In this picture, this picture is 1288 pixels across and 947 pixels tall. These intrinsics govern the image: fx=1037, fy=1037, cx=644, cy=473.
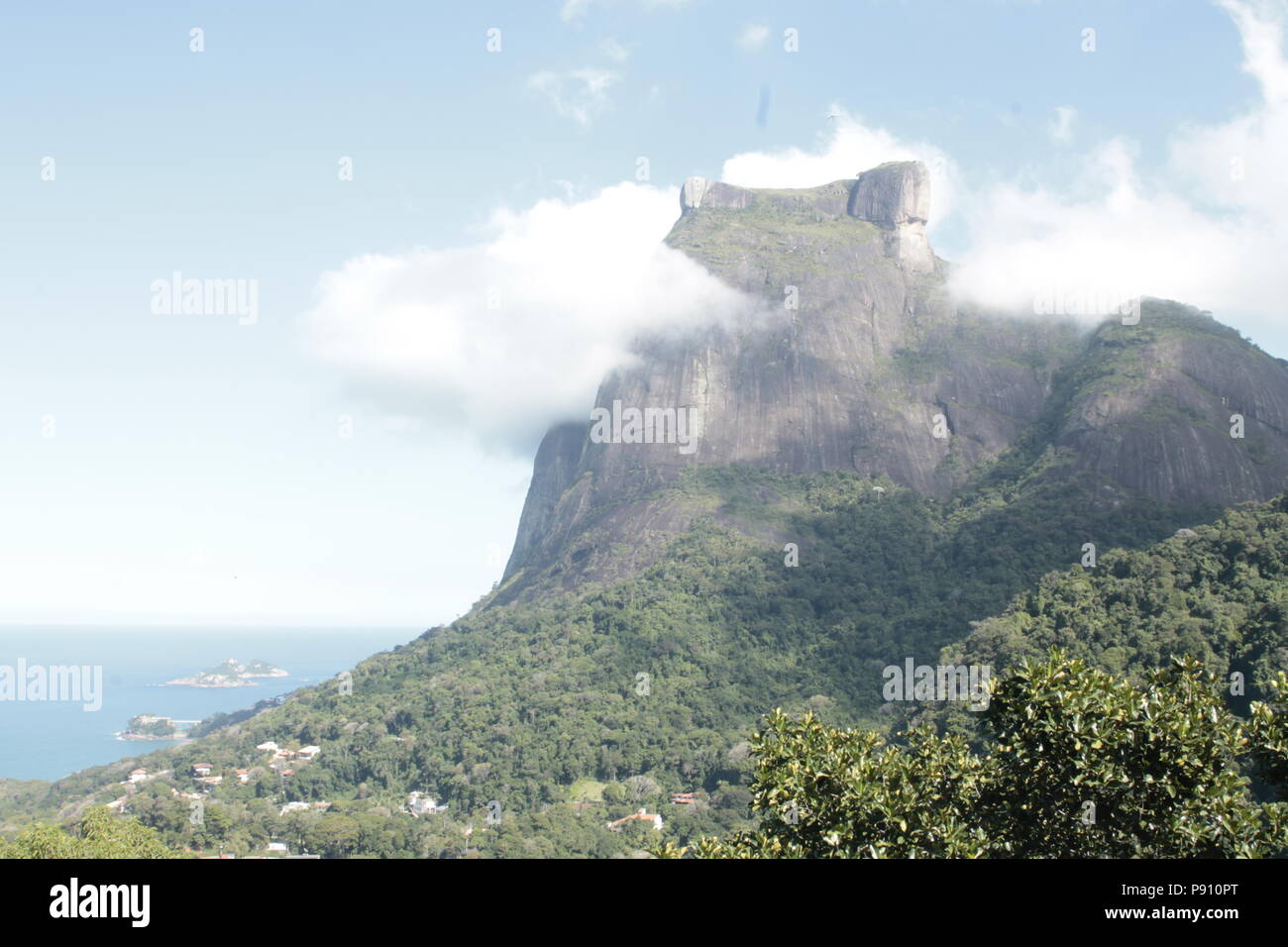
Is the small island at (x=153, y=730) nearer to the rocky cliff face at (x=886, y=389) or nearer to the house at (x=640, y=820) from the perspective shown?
the rocky cliff face at (x=886, y=389)

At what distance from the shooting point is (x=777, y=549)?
91312mm

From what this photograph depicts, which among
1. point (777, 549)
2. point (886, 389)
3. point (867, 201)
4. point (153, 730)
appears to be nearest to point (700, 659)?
point (777, 549)

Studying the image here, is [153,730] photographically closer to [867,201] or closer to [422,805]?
[422,805]

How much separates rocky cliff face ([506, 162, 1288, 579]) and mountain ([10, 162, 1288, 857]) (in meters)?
0.33

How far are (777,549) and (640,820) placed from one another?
3831 centimetres

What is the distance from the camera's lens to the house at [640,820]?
186 feet

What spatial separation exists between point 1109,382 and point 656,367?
4456 centimetres

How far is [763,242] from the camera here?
124m

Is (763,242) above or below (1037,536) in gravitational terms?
above

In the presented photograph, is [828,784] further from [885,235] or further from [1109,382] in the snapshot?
[885,235]

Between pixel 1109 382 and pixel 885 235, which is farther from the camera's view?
pixel 885 235

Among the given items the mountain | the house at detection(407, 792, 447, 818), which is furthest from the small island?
the house at detection(407, 792, 447, 818)

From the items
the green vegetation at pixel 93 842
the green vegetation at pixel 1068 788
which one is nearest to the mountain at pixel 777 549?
the green vegetation at pixel 93 842
